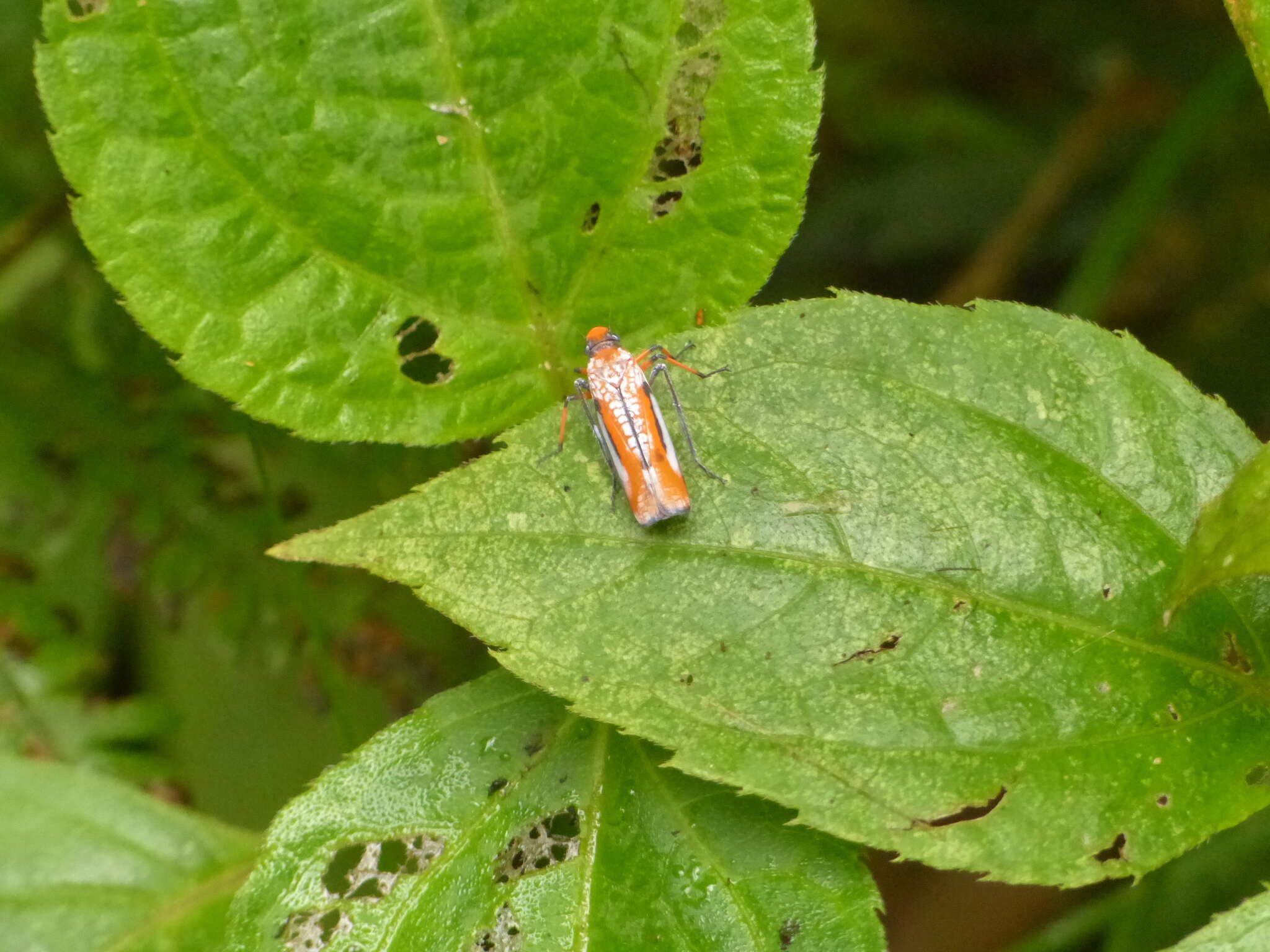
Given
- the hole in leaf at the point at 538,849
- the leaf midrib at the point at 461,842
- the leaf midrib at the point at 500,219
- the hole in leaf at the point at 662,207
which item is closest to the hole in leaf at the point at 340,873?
the leaf midrib at the point at 461,842

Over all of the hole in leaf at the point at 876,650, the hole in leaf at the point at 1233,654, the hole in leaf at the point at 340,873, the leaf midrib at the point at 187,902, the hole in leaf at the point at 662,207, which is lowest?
the leaf midrib at the point at 187,902

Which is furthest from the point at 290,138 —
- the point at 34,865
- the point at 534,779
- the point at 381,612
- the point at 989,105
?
the point at 989,105

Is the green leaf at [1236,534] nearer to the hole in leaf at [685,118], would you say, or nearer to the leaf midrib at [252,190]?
A: the hole in leaf at [685,118]

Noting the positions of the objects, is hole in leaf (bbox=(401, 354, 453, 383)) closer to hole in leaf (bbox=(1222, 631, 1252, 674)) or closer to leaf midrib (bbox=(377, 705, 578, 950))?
leaf midrib (bbox=(377, 705, 578, 950))

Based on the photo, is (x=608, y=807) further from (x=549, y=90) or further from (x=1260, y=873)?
(x=1260, y=873)

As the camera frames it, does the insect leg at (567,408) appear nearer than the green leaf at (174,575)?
Yes

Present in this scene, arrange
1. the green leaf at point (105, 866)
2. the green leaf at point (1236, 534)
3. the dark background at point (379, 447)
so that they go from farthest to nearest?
the dark background at point (379, 447) → the green leaf at point (105, 866) → the green leaf at point (1236, 534)

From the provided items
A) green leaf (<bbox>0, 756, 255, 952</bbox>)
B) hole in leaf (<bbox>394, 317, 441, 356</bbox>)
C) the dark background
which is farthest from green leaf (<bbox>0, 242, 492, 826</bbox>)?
hole in leaf (<bbox>394, 317, 441, 356</bbox>)
